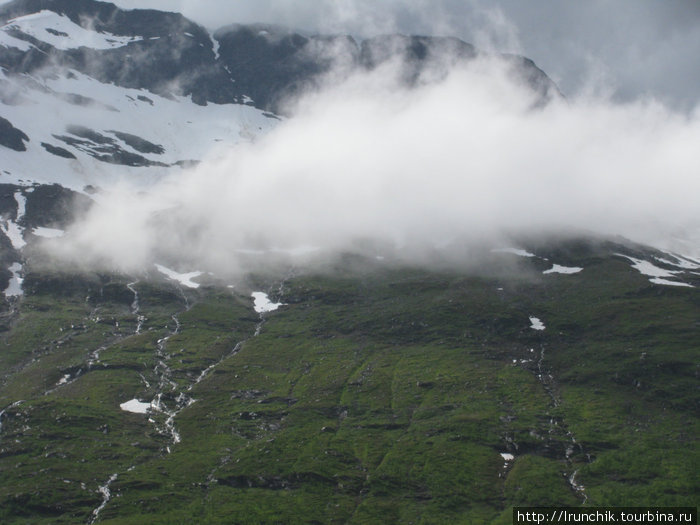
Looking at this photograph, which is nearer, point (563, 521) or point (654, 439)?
point (563, 521)

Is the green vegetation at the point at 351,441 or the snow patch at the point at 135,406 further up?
the green vegetation at the point at 351,441

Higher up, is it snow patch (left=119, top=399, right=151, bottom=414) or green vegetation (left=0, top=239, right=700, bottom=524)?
green vegetation (left=0, top=239, right=700, bottom=524)

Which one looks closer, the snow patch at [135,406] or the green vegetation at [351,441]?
the green vegetation at [351,441]

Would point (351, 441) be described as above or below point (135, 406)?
above

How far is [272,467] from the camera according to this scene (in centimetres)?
14738

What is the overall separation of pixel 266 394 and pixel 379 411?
34.1 m

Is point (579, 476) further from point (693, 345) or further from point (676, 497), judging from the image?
point (693, 345)

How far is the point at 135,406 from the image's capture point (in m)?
177

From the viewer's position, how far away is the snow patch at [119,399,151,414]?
174 m

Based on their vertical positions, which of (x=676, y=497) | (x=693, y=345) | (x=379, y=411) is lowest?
(x=379, y=411)

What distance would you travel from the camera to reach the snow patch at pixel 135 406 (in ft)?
573

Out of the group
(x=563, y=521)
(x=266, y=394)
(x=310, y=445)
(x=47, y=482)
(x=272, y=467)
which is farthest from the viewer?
(x=266, y=394)

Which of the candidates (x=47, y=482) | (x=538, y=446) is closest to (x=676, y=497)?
(x=538, y=446)

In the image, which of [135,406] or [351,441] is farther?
[135,406]
